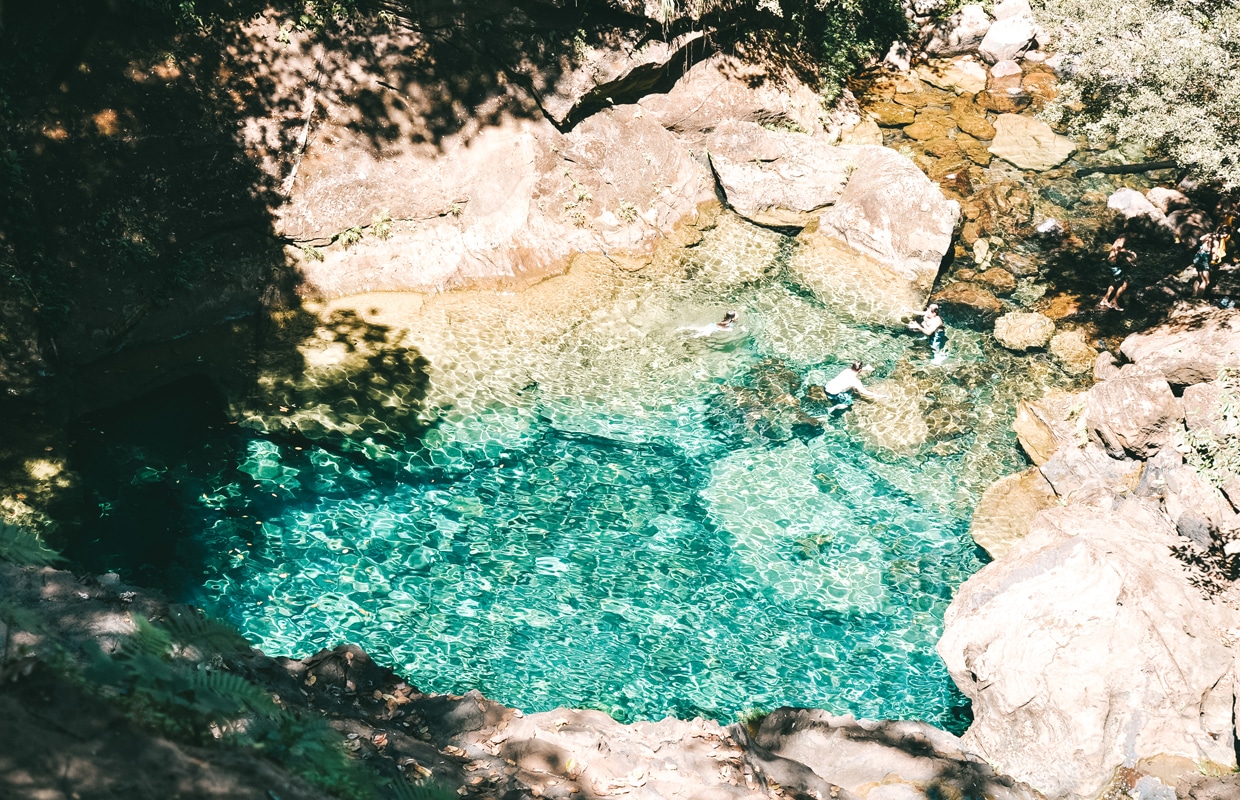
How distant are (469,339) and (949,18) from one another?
15.5m

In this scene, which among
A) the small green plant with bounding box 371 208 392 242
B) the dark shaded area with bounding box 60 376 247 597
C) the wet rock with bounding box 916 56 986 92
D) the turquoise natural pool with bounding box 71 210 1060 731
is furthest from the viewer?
the wet rock with bounding box 916 56 986 92

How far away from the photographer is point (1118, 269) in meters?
16.2

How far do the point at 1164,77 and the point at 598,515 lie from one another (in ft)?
38.7

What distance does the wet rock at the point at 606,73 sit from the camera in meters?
15.4

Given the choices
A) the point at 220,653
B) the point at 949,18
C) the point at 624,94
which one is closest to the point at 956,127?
the point at 949,18

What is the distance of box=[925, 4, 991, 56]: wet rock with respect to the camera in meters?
20.2

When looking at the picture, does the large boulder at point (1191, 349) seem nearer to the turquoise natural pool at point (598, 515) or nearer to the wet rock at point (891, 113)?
the turquoise natural pool at point (598, 515)

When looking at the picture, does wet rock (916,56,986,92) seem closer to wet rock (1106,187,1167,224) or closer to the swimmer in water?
wet rock (1106,187,1167,224)

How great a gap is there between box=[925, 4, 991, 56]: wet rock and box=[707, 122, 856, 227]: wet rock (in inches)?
238

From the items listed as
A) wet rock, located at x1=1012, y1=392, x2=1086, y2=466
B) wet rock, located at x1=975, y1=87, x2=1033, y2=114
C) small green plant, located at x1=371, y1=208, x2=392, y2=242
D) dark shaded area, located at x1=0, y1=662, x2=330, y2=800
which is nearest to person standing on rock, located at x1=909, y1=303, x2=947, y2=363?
wet rock, located at x1=1012, y1=392, x2=1086, y2=466

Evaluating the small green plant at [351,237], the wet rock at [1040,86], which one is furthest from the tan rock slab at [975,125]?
the small green plant at [351,237]

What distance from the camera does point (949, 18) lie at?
66.7 ft

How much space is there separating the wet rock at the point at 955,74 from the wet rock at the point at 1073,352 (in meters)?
7.96

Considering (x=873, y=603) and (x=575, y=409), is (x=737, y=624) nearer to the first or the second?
(x=873, y=603)
